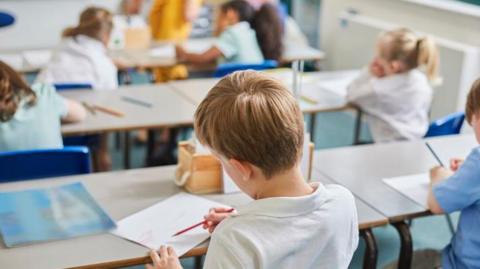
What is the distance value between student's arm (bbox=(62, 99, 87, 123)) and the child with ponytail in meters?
1.34

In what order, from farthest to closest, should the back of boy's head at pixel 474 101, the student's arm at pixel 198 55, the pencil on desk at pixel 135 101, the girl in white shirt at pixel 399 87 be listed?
the student's arm at pixel 198 55 → the girl in white shirt at pixel 399 87 → the pencil on desk at pixel 135 101 → the back of boy's head at pixel 474 101

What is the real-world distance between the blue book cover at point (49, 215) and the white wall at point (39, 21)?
422cm

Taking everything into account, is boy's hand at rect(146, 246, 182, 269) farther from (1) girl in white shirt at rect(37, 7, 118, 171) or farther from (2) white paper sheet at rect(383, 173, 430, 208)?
(1) girl in white shirt at rect(37, 7, 118, 171)

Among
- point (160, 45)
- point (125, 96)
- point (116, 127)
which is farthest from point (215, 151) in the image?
point (160, 45)

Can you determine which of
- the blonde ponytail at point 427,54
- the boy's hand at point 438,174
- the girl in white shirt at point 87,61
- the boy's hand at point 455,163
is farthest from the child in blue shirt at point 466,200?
the girl in white shirt at point 87,61

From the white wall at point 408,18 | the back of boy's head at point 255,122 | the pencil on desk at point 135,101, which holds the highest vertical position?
the back of boy's head at point 255,122

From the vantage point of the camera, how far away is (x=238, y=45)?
4.14m

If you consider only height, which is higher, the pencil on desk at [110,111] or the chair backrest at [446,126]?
the pencil on desk at [110,111]

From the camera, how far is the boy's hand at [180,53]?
4.09 meters

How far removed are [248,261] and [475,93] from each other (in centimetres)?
93

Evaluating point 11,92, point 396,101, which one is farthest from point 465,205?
point 11,92

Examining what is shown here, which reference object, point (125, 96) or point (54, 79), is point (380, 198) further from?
point (54, 79)

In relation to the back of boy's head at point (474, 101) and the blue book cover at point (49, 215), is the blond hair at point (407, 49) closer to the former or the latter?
the back of boy's head at point (474, 101)

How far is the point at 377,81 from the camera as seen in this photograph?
331cm
